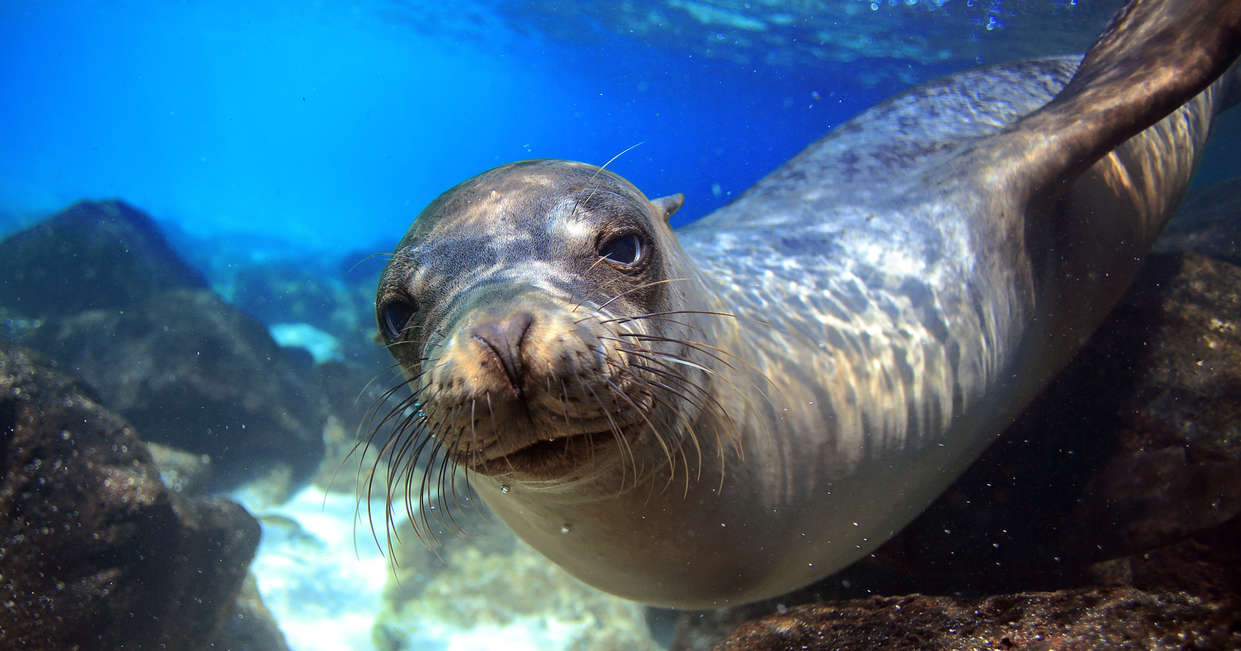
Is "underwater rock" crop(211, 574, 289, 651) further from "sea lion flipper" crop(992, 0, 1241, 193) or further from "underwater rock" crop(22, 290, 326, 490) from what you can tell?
"sea lion flipper" crop(992, 0, 1241, 193)

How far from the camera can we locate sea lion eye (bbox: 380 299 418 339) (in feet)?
5.80

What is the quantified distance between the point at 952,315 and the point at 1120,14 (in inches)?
76.7

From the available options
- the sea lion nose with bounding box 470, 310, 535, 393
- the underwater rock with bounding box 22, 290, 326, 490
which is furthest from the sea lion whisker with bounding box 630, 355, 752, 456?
the underwater rock with bounding box 22, 290, 326, 490

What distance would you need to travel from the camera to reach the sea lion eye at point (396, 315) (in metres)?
1.77

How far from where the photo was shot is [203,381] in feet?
26.2

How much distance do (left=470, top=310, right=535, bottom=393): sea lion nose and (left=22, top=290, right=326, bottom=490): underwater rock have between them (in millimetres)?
7719

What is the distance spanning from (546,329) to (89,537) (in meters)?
4.53

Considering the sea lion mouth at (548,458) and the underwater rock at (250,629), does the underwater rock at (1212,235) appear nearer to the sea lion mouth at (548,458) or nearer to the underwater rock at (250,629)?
the sea lion mouth at (548,458)

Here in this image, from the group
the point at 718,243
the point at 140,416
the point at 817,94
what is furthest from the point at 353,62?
→ the point at 718,243

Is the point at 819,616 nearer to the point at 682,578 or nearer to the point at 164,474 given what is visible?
the point at 682,578

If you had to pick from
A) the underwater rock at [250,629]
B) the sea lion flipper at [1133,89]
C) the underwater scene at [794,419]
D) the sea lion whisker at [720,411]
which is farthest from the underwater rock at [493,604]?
the sea lion flipper at [1133,89]

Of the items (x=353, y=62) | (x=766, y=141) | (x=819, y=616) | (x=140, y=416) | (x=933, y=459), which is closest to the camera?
(x=819, y=616)

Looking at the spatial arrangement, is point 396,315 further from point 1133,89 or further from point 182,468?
point 182,468

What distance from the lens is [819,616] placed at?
1.66 meters
